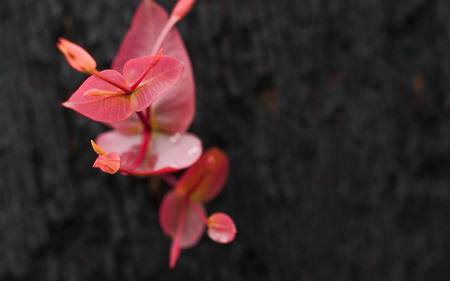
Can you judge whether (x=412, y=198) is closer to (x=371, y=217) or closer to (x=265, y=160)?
(x=371, y=217)

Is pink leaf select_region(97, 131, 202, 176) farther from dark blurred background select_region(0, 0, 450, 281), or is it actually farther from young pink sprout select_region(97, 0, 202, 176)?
dark blurred background select_region(0, 0, 450, 281)

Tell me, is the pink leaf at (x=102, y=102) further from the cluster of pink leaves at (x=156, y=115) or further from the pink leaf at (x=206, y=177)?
the pink leaf at (x=206, y=177)

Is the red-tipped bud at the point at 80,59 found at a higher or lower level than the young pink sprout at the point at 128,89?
higher

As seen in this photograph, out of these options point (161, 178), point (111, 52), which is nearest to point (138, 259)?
point (161, 178)

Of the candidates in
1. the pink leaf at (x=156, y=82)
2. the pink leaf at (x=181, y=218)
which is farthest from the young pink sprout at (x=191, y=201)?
the pink leaf at (x=156, y=82)

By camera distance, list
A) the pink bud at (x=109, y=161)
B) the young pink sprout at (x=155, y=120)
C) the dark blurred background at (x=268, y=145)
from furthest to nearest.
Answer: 1. the dark blurred background at (x=268, y=145)
2. the young pink sprout at (x=155, y=120)
3. the pink bud at (x=109, y=161)

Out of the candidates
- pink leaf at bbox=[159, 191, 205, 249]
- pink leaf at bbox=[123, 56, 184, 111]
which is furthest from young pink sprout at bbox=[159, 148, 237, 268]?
pink leaf at bbox=[123, 56, 184, 111]

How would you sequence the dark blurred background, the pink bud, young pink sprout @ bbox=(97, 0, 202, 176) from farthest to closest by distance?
the dark blurred background → young pink sprout @ bbox=(97, 0, 202, 176) → the pink bud

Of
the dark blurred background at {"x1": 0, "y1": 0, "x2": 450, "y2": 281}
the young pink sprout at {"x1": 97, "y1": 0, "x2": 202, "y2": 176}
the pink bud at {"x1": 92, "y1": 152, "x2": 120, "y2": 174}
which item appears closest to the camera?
the pink bud at {"x1": 92, "y1": 152, "x2": 120, "y2": 174}
